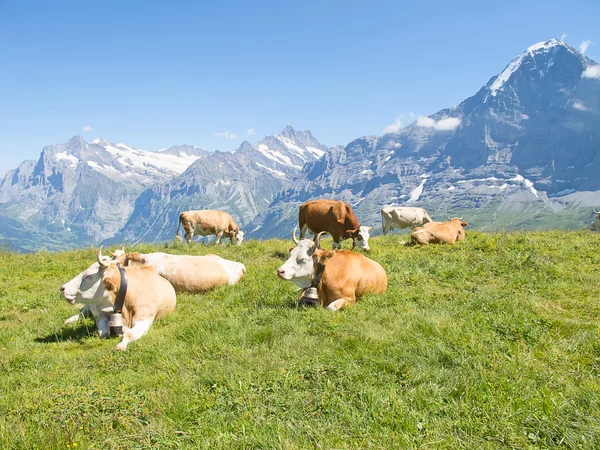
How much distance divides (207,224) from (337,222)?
9.17 metres

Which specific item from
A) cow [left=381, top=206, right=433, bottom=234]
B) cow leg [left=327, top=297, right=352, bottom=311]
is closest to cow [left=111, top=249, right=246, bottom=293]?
cow leg [left=327, top=297, right=352, bottom=311]

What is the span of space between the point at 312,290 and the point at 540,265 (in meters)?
7.48

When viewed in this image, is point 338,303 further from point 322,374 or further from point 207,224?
point 207,224

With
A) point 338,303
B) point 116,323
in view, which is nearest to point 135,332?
point 116,323

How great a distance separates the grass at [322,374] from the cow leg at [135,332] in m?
0.21

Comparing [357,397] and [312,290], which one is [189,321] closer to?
[312,290]

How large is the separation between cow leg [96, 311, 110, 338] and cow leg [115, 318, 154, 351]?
51cm

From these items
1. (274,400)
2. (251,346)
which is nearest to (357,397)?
(274,400)

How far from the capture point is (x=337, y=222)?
18625mm

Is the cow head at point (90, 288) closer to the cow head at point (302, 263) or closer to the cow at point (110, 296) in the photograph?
the cow at point (110, 296)

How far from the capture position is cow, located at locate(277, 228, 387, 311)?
9.52m

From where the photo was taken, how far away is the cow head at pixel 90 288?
858cm

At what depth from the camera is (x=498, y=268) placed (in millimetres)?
12586

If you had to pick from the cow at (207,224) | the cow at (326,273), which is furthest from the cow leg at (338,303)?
the cow at (207,224)
